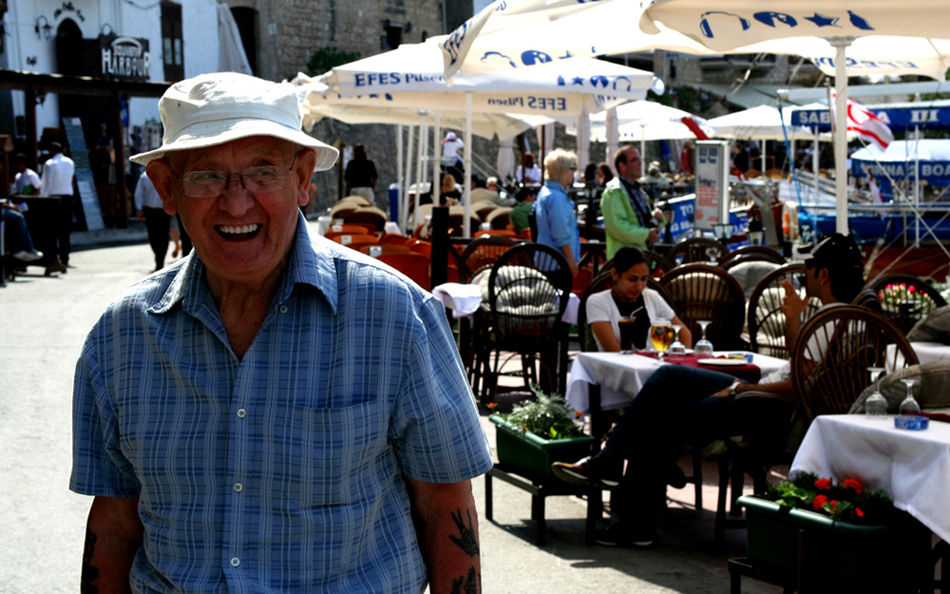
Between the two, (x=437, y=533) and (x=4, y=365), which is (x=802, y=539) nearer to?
(x=437, y=533)

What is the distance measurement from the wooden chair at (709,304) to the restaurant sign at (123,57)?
23.0 metres

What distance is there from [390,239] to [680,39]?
5.39 metres

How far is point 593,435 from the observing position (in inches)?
220

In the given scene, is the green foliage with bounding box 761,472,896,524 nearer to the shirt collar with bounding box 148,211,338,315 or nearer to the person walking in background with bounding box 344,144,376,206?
the shirt collar with bounding box 148,211,338,315

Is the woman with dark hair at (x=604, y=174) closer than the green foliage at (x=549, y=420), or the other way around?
the green foliage at (x=549, y=420)

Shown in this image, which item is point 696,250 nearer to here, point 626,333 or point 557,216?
point 557,216

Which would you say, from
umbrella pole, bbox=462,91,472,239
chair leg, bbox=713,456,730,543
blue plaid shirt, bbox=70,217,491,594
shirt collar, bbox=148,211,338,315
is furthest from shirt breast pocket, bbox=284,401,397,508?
umbrella pole, bbox=462,91,472,239

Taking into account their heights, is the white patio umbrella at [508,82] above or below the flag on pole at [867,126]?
above

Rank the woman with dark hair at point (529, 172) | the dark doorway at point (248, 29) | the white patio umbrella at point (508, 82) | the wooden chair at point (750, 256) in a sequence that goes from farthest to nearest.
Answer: the dark doorway at point (248, 29) < the woman with dark hair at point (529, 172) < the white patio umbrella at point (508, 82) < the wooden chair at point (750, 256)

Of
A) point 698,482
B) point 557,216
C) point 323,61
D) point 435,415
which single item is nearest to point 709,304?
point 698,482

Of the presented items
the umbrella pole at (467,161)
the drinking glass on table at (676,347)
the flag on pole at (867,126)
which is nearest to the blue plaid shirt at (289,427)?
the drinking glass on table at (676,347)

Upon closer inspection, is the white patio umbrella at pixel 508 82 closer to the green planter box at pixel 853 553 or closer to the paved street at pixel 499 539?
the paved street at pixel 499 539

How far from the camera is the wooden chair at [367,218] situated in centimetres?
1512

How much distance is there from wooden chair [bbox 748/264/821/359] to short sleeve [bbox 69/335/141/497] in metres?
5.18
